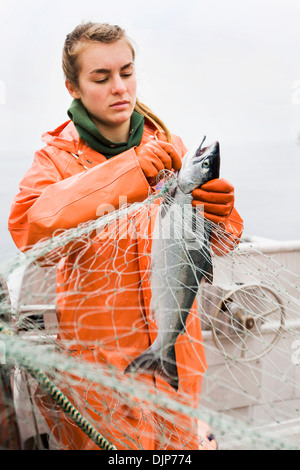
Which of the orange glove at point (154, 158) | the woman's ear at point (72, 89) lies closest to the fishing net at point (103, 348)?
the orange glove at point (154, 158)

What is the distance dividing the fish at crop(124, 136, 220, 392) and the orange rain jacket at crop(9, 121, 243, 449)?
91 mm

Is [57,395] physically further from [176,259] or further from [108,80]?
[108,80]

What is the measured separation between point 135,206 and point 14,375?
2.50 feet

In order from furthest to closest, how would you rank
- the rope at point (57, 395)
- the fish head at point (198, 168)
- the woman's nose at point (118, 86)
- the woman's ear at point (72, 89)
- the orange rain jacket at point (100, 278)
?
the woman's ear at point (72, 89) → the woman's nose at point (118, 86) → the fish head at point (198, 168) → the orange rain jacket at point (100, 278) → the rope at point (57, 395)

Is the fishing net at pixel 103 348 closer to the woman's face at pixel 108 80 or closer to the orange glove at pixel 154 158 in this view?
the orange glove at pixel 154 158

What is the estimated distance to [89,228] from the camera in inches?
58.7

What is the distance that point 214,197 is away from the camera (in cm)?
180

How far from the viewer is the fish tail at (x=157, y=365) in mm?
1668

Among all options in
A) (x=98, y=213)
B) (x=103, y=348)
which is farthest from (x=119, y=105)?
(x=103, y=348)

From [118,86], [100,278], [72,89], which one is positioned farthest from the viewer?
[72,89]

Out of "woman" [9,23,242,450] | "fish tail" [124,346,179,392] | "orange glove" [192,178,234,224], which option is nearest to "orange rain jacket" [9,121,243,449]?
"woman" [9,23,242,450]

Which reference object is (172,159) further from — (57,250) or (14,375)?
(14,375)

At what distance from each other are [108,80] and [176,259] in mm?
901

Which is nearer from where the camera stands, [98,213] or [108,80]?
[98,213]
